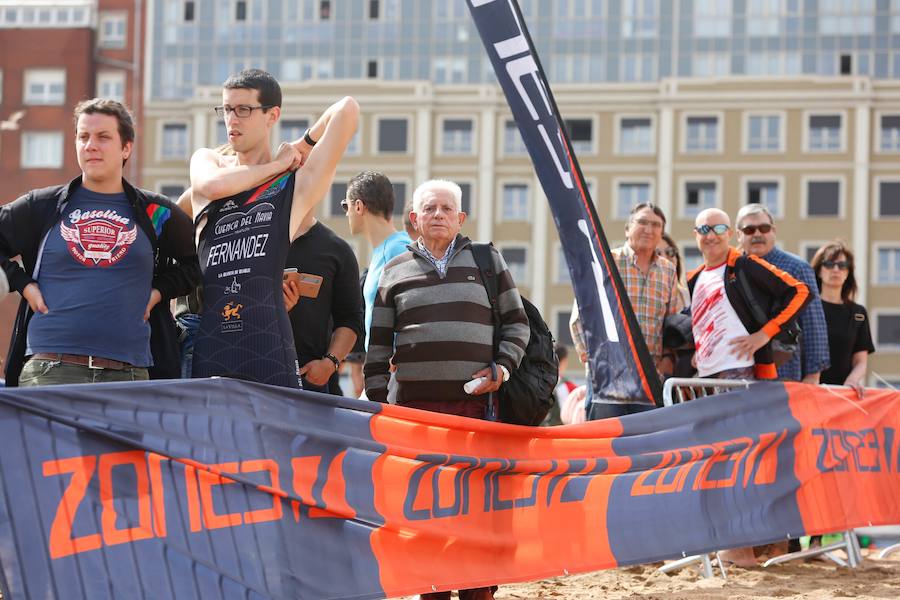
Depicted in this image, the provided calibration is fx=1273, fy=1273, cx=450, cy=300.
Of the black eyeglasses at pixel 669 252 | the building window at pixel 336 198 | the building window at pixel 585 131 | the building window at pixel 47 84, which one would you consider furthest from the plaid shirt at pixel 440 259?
the building window at pixel 47 84

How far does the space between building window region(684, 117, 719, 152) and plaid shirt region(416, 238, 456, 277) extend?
50.5m

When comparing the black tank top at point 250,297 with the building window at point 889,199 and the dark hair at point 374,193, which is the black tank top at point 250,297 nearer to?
the dark hair at point 374,193

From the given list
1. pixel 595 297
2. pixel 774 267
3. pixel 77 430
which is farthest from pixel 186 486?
pixel 774 267

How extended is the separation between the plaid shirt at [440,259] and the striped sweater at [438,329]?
0.02 m

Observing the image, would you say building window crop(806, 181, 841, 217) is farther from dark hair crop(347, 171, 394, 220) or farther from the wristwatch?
the wristwatch

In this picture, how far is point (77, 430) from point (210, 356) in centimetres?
69

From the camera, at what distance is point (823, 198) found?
54.1 meters

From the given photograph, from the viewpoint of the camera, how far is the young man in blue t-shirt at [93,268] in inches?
172

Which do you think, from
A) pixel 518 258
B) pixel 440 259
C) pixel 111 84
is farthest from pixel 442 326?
pixel 111 84

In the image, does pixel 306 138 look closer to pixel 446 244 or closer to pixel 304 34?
pixel 446 244

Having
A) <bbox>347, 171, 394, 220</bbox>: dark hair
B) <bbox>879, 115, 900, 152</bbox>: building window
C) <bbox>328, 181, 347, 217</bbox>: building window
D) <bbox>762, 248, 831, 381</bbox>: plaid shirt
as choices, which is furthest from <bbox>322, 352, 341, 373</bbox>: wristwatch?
<bbox>879, 115, 900, 152</bbox>: building window

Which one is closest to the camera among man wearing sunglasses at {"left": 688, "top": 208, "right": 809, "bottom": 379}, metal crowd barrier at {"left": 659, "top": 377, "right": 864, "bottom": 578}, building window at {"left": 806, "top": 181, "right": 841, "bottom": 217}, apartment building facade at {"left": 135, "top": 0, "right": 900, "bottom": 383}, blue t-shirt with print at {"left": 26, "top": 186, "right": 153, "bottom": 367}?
blue t-shirt with print at {"left": 26, "top": 186, "right": 153, "bottom": 367}

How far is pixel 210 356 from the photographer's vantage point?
4.64m

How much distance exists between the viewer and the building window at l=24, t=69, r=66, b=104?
56906mm
